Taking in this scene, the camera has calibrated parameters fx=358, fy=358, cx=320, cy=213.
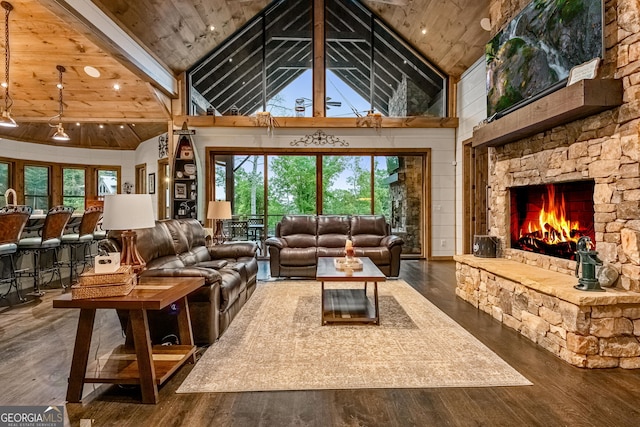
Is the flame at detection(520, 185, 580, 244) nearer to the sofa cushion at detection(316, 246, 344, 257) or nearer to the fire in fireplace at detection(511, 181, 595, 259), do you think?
the fire in fireplace at detection(511, 181, 595, 259)

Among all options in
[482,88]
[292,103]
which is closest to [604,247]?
[482,88]

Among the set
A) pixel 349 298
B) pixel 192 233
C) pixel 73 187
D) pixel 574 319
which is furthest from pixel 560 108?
pixel 73 187

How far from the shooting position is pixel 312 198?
7766 millimetres

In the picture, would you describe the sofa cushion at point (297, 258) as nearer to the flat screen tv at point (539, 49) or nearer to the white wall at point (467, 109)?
the flat screen tv at point (539, 49)

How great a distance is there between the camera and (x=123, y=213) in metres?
2.33

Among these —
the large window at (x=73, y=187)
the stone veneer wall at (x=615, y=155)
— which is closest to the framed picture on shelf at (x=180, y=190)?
the large window at (x=73, y=187)

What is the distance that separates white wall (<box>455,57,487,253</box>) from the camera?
638cm

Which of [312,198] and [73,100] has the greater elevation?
[73,100]

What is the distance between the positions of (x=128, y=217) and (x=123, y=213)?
39 mm

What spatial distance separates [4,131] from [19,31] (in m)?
5.40

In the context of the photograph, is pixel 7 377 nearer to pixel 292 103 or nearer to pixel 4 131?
pixel 292 103

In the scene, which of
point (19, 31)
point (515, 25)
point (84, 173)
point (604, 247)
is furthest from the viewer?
point (84, 173)

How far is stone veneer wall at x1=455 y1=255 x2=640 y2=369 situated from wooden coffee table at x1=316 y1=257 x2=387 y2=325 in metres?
1.24

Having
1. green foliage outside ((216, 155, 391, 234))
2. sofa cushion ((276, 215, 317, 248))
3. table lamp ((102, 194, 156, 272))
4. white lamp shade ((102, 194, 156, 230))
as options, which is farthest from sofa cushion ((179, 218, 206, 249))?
green foliage outside ((216, 155, 391, 234))
